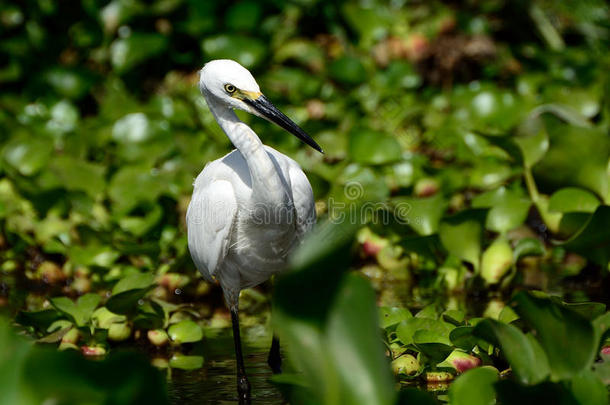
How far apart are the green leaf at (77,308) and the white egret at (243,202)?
0.44 meters

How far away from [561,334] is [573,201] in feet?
6.02

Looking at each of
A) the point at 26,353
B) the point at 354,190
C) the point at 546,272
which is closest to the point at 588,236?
the point at 546,272

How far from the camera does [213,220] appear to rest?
3.02m

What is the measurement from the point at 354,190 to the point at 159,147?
52.2 inches

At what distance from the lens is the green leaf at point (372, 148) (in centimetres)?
465

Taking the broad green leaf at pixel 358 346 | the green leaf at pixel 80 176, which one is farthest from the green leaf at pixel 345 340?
the green leaf at pixel 80 176

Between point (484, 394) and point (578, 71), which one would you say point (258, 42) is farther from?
point (484, 394)

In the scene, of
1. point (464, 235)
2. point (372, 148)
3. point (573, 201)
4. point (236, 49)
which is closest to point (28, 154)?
point (236, 49)

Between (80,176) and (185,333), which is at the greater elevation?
(80,176)

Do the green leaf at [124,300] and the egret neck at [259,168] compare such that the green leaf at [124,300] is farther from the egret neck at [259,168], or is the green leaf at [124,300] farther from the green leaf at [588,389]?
the green leaf at [588,389]

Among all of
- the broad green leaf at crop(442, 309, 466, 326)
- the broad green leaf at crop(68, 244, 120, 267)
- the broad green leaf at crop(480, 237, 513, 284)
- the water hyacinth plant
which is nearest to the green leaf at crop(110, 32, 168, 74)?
the water hyacinth plant

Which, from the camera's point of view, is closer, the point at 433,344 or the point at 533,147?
the point at 433,344

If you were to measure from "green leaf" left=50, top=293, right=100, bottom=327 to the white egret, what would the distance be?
436mm

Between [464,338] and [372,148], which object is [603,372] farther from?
[372,148]
